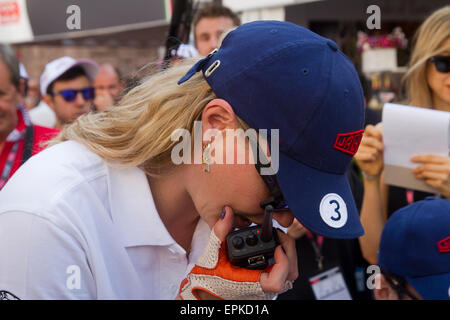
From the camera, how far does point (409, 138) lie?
1.81 m

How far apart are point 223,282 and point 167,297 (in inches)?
9.2

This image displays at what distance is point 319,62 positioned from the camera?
42.9 inches

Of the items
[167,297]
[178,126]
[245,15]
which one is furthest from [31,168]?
[245,15]

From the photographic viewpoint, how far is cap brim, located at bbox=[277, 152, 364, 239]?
3.68 feet

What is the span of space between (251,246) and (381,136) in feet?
2.99

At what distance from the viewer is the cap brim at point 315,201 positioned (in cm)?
112

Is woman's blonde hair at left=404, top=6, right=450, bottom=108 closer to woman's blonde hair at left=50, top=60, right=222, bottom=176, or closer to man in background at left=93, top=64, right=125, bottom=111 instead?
woman's blonde hair at left=50, top=60, right=222, bottom=176

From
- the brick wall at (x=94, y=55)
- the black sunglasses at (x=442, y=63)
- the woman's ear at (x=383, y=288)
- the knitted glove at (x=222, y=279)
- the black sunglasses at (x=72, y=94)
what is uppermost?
the black sunglasses at (x=442, y=63)

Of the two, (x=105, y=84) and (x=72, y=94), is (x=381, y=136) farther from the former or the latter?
(x=105, y=84)

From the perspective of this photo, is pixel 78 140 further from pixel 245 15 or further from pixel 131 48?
pixel 131 48

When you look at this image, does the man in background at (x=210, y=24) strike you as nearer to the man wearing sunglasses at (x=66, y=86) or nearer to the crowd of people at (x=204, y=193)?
the man wearing sunglasses at (x=66, y=86)

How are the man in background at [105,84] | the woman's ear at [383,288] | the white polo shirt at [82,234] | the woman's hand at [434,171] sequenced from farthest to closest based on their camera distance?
1. the man in background at [105,84]
2. the woman's hand at [434,171]
3. the woman's ear at [383,288]
4. the white polo shirt at [82,234]

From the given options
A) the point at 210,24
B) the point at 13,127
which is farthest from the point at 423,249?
→ the point at 210,24

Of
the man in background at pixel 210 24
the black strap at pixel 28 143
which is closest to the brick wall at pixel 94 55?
the man in background at pixel 210 24
